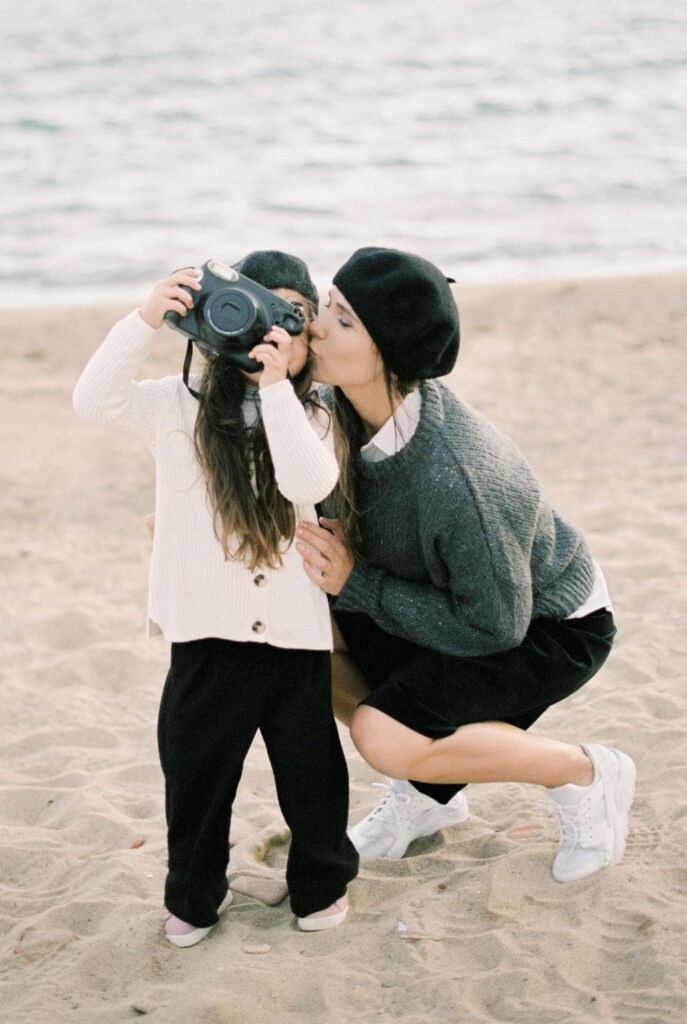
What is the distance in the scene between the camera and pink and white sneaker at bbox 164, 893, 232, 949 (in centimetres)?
259

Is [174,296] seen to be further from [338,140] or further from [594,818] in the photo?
[338,140]

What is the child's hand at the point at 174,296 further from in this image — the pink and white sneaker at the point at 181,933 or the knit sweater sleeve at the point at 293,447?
the pink and white sneaker at the point at 181,933

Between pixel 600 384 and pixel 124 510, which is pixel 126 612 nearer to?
pixel 124 510

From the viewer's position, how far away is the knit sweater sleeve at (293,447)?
7.46ft

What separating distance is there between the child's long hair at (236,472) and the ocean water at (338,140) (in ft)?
21.4

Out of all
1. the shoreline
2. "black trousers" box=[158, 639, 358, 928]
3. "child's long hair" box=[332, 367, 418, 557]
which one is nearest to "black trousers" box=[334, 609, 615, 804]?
"black trousers" box=[158, 639, 358, 928]

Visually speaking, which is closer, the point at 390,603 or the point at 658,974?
the point at 658,974

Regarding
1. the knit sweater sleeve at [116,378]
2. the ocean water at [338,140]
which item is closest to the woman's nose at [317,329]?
the knit sweater sleeve at [116,378]

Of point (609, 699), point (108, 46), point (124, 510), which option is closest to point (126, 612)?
point (124, 510)

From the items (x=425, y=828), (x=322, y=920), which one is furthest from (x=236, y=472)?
(x=425, y=828)

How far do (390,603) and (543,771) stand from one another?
515 mm

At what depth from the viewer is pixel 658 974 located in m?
2.35

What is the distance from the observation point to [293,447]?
2275 millimetres

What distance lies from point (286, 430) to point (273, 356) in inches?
5.5
